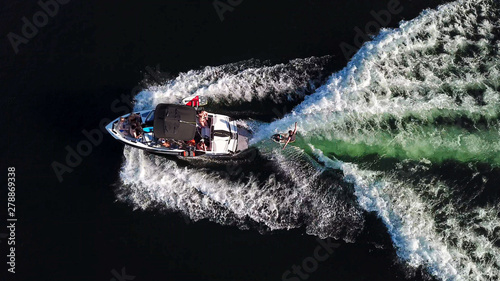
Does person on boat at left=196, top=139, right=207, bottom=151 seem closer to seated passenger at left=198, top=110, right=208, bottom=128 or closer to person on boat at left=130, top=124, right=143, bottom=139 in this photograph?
seated passenger at left=198, top=110, right=208, bottom=128

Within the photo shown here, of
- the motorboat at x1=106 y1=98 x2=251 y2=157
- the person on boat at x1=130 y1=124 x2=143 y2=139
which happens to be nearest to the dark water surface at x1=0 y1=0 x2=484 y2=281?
the motorboat at x1=106 y1=98 x2=251 y2=157

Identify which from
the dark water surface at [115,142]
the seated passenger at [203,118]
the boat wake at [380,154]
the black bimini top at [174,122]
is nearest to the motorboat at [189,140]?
the seated passenger at [203,118]

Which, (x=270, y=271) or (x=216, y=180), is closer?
(x=270, y=271)

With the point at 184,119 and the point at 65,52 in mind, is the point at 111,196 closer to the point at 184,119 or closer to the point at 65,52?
the point at 184,119

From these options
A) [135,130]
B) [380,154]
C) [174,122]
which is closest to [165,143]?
[174,122]

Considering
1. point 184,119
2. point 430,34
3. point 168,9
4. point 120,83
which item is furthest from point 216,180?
point 430,34

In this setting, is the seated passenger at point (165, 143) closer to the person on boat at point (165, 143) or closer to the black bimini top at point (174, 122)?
the person on boat at point (165, 143)
